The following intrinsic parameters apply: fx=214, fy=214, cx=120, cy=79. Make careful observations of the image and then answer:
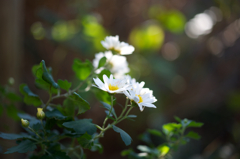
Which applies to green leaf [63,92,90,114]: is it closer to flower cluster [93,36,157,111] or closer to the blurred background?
flower cluster [93,36,157,111]

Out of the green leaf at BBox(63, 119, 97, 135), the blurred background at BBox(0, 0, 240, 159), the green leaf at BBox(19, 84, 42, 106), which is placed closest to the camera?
the green leaf at BBox(63, 119, 97, 135)

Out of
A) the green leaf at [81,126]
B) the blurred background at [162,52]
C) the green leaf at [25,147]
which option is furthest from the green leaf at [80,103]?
the blurred background at [162,52]

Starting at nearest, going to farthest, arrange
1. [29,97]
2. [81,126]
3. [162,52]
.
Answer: [81,126], [29,97], [162,52]

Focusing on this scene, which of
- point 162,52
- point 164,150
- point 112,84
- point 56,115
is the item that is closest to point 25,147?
point 56,115

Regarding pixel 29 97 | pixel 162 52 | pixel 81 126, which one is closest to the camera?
pixel 81 126

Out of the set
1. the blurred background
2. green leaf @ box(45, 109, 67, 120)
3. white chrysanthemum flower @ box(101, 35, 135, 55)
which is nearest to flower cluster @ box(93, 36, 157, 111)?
white chrysanthemum flower @ box(101, 35, 135, 55)

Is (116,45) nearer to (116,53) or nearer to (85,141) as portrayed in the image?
(116,53)

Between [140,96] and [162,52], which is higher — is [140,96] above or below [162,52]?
below
